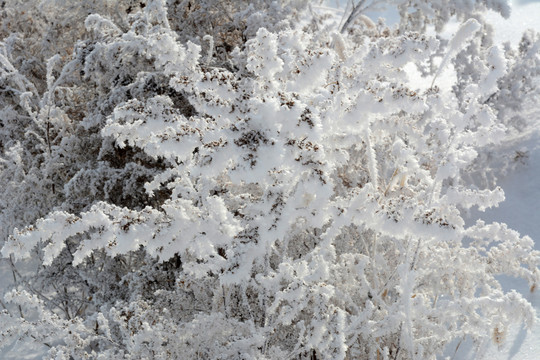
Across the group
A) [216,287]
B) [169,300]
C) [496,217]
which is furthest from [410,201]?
[496,217]

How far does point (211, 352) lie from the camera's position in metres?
2.36

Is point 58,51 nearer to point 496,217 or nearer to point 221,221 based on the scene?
point 221,221

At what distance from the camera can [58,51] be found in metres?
6.43

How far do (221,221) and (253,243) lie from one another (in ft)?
0.73

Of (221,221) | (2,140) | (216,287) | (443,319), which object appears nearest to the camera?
(221,221)

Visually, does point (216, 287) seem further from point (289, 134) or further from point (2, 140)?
point (2, 140)

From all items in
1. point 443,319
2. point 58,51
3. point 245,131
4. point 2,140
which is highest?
point 58,51

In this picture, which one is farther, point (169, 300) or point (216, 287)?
point (169, 300)

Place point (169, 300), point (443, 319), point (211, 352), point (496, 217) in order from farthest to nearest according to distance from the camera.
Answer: point (496, 217) < point (169, 300) < point (443, 319) < point (211, 352)

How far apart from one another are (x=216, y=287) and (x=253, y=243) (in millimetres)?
1151

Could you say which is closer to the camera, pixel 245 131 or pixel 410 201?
pixel 245 131

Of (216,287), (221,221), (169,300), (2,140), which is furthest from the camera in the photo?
(2,140)

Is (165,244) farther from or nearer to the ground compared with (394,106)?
nearer to the ground

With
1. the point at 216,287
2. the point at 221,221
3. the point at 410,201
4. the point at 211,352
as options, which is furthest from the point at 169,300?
the point at 410,201
